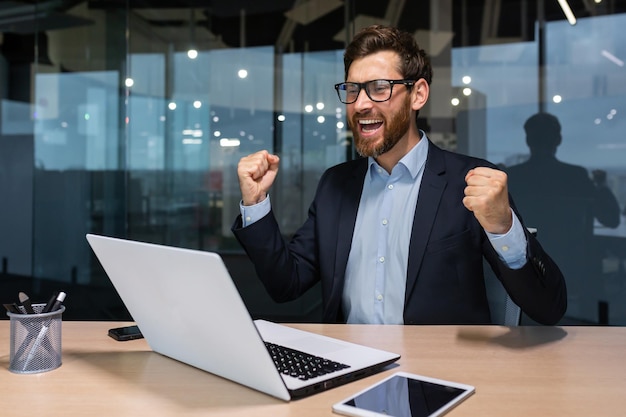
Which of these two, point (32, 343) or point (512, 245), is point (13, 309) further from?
point (512, 245)

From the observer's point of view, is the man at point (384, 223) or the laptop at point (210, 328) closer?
the laptop at point (210, 328)

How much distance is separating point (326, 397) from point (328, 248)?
0.87 m

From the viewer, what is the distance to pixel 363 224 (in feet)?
5.81

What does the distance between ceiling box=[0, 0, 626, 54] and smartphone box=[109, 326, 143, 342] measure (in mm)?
2966

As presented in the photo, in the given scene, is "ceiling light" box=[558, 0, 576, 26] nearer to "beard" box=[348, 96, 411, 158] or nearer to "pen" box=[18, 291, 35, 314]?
"beard" box=[348, 96, 411, 158]

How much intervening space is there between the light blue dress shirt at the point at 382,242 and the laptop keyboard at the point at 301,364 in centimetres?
60

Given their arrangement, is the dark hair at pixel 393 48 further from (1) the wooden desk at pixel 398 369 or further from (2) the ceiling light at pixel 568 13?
(2) the ceiling light at pixel 568 13

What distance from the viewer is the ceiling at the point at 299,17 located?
368 centimetres

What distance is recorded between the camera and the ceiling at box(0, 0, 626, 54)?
12.1 ft

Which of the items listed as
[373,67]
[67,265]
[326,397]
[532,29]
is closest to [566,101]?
[532,29]

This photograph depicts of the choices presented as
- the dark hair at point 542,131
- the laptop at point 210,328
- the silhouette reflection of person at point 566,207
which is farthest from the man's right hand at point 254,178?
the dark hair at point 542,131

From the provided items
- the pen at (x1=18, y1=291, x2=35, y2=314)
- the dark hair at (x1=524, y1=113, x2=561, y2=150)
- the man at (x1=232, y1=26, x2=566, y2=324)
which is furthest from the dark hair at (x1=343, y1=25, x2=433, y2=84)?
the dark hair at (x1=524, y1=113, x2=561, y2=150)

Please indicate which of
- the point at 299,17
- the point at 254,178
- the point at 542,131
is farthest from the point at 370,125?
the point at 299,17

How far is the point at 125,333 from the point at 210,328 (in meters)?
0.48
